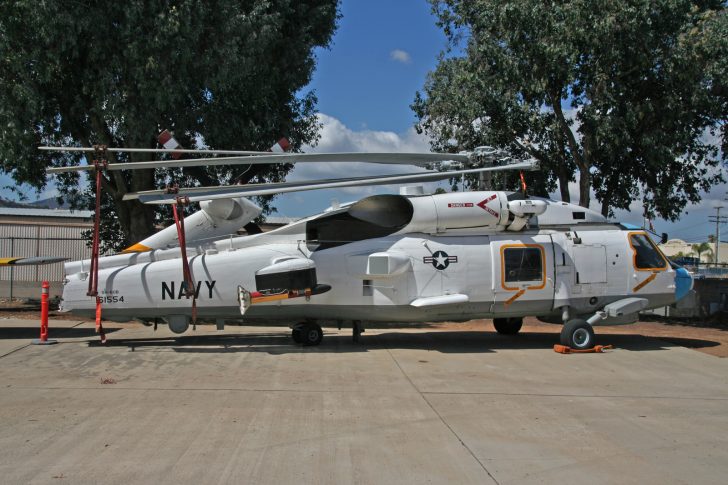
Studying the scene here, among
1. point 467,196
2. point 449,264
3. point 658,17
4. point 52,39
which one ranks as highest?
point 658,17

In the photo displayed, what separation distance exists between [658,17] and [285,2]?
30.4 feet

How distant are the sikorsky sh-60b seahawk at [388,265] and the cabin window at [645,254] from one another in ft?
0.07

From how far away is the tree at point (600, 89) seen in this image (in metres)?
15.0

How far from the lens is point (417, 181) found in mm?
10578

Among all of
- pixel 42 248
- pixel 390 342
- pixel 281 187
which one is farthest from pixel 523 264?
pixel 42 248

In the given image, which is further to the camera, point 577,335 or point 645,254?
point 645,254

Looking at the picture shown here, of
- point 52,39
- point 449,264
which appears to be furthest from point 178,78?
point 449,264

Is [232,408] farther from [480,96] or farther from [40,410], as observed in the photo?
[480,96]

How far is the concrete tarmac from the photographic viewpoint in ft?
16.1

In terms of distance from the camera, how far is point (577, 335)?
10797 mm

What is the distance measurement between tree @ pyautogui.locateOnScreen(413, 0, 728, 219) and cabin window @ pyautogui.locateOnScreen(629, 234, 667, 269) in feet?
14.3

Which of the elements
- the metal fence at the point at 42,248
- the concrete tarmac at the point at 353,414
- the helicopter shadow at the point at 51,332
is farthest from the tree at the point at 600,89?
the metal fence at the point at 42,248

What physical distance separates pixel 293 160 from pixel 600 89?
9.62 meters

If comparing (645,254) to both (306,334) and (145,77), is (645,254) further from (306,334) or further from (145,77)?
(145,77)
